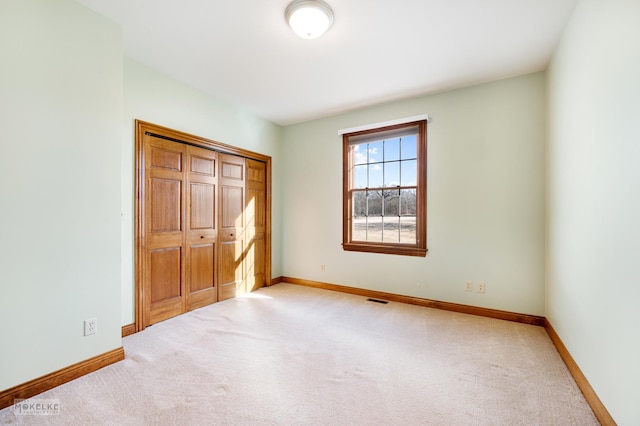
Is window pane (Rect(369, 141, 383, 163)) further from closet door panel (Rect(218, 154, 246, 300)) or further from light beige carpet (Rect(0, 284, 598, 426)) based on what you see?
light beige carpet (Rect(0, 284, 598, 426))

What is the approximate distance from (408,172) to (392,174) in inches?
8.7

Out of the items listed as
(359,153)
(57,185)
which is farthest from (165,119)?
(359,153)

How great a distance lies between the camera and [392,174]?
12.7 ft

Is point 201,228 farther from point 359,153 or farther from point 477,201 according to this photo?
point 477,201

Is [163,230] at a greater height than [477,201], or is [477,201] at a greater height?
[477,201]

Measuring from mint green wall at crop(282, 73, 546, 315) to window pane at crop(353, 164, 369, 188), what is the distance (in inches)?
9.5

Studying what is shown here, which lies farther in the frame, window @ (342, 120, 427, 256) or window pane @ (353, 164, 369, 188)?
window pane @ (353, 164, 369, 188)

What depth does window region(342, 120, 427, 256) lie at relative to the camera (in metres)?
3.60

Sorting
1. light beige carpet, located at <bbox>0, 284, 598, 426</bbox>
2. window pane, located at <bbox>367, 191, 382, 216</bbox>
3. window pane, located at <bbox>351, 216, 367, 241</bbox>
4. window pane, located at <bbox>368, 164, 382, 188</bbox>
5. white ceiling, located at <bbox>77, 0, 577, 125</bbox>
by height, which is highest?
white ceiling, located at <bbox>77, 0, 577, 125</bbox>

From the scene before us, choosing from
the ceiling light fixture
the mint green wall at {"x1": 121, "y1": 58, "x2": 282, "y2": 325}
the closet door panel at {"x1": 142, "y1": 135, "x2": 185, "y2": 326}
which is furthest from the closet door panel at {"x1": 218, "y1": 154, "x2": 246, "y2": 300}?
the ceiling light fixture

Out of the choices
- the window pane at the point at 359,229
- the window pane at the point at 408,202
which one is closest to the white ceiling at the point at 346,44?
the window pane at the point at 408,202

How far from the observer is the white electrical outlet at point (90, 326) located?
6.77 ft

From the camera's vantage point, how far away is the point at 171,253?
313 cm

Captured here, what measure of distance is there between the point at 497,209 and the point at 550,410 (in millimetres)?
2007
